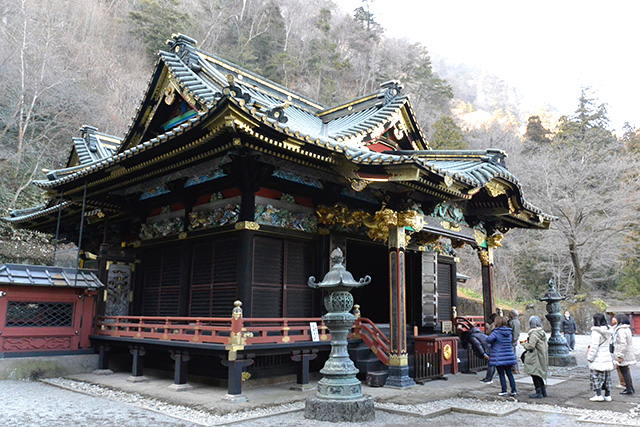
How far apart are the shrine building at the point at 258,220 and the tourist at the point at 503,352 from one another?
1.78 metres

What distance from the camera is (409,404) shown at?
790 cm

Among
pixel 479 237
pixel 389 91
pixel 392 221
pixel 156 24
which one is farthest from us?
pixel 156 24

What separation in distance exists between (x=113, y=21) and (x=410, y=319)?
119 ft

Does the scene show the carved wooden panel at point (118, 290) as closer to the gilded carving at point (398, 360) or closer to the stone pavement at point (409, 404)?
the stone pavement at point (409, 404)

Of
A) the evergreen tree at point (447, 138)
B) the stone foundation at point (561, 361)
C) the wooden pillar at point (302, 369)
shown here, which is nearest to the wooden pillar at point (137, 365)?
the wooden pillar at point (302, 369)

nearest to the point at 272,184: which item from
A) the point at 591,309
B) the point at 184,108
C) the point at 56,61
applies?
the point at 184,108

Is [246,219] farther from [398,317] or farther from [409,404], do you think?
[409,404]

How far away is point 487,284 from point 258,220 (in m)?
6.78

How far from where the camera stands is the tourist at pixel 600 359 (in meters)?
8.18

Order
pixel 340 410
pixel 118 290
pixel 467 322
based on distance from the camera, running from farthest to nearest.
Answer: pixel 467 322 < pixel 118 290 < pixel 340 410

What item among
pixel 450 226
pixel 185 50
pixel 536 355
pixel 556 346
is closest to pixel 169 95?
pixel 185 50

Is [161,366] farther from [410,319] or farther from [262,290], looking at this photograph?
[410,319]

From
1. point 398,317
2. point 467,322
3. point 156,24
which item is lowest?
point 467,322

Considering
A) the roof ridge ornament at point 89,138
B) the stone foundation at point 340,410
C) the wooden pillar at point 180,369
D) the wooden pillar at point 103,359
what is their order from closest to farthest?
the stone foundation at point 340,410, the wooden pillar at point 180,369, the wooden pillar at point 103,359, the roof ridge ornament at point 89,138
